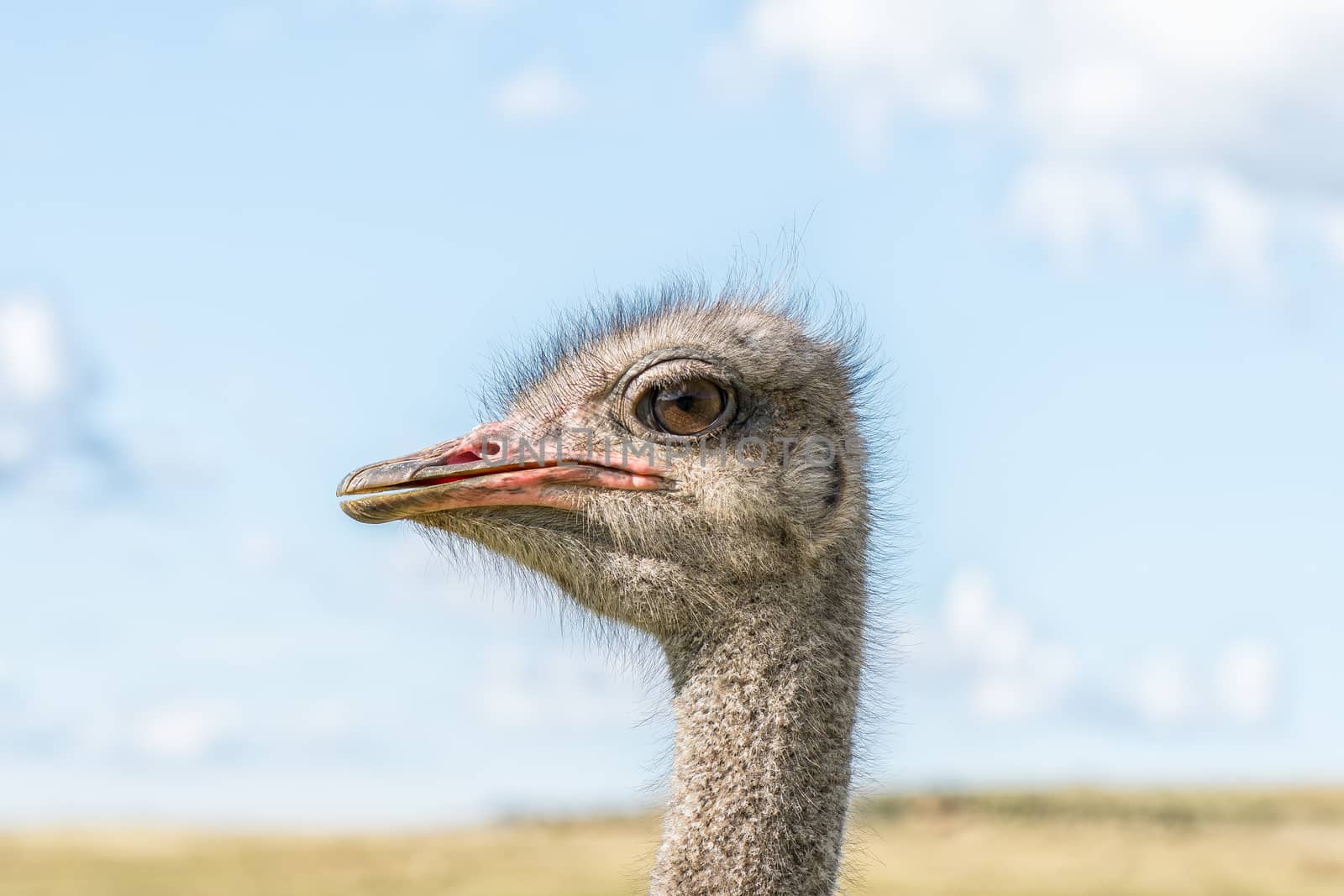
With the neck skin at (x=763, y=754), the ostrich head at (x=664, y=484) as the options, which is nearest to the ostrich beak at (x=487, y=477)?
the ostrich head at (x=664, y=484)

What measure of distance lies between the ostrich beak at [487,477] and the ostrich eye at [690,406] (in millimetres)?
115

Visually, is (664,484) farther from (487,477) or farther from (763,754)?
(763,754)

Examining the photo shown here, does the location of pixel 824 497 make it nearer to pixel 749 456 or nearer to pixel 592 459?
pixel 749 456

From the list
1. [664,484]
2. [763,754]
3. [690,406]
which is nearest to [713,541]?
[664,484]

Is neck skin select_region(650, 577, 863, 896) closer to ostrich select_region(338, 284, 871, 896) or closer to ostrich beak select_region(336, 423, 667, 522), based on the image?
ostrich select_region(338, 284, 871, 896)

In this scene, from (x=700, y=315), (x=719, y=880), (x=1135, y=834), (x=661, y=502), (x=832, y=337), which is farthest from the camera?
(x=1135, y=834)

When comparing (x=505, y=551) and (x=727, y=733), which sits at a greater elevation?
(x=505, y=551)

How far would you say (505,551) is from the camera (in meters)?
4.05

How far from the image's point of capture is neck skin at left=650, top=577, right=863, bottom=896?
3.71 metres

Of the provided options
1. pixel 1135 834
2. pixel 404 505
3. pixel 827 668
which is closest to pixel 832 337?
pixel 827 668

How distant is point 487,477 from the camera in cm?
390

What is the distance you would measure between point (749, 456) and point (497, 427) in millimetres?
661

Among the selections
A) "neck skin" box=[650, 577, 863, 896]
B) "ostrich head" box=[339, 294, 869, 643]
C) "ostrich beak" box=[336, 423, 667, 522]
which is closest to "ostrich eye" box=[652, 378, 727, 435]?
"ostrich head" box=[339, 294, 869, 643]

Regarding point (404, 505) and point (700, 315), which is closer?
point (404, 505)
